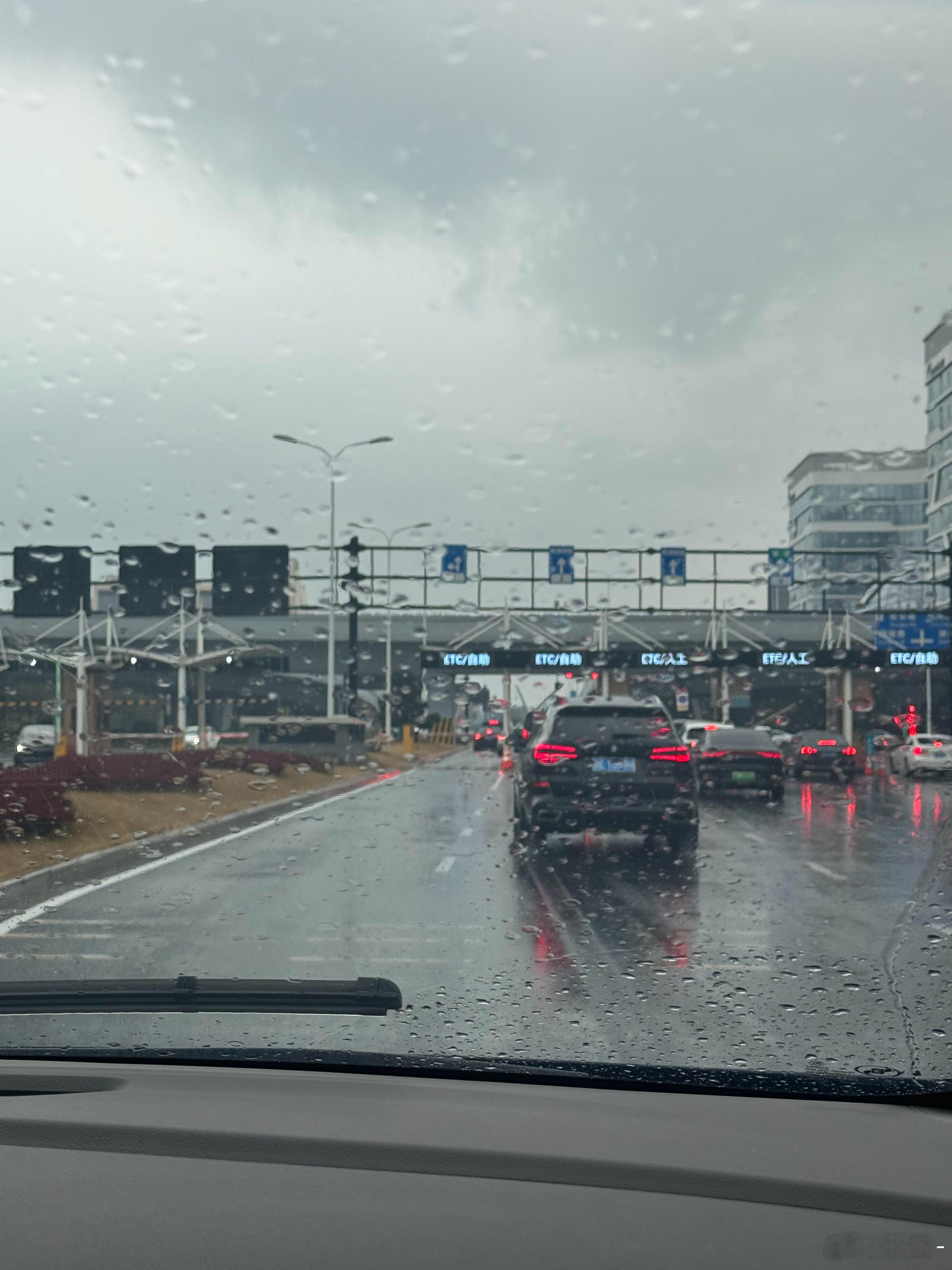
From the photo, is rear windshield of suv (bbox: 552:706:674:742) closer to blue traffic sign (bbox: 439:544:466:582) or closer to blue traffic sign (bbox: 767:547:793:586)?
blue traffic sign (bbox: 767:547:793:586)

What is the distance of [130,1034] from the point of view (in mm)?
4586

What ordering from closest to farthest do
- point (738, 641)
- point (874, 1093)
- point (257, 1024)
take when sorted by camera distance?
point (874, 1093) → point (257, 1024) → point (738, 641)

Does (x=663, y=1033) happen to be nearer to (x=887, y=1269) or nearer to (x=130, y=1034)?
(x=130, y=1034)

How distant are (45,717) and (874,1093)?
2496cm

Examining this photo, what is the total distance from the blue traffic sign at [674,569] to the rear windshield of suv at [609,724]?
82.3 feet

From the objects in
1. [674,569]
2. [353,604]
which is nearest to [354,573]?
[353,604]

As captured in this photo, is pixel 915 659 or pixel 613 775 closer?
pixel 613 775

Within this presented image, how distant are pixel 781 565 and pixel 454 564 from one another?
31.0 feet

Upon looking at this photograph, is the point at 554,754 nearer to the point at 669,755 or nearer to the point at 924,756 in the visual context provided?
the point at 669,755

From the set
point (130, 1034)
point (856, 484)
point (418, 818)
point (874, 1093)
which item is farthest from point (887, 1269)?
point (418, 818)

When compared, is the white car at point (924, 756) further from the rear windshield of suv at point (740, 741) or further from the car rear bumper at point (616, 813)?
the car rear bumper at point (616, 813)

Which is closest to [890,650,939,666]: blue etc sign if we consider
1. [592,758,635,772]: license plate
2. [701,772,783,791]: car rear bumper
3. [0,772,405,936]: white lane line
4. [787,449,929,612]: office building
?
[787,449,929,612]: office building

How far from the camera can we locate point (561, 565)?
37531 millimetres

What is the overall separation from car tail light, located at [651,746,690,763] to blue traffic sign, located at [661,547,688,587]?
83.1 ft
